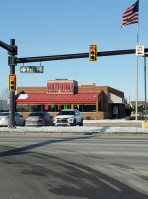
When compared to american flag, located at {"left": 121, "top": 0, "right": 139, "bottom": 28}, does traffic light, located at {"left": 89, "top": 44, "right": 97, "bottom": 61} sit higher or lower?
lower

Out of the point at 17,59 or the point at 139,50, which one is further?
the point at 17,59

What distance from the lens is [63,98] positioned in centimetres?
5178

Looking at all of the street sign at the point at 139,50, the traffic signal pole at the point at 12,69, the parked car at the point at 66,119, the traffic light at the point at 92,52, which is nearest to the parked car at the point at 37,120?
the parked car at the point at 66,119

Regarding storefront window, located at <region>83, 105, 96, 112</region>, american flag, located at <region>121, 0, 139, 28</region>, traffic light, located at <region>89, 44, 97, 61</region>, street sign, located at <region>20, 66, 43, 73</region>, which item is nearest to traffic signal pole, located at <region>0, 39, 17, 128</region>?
street sign, located at <region>20, 66, 43, 73</region>

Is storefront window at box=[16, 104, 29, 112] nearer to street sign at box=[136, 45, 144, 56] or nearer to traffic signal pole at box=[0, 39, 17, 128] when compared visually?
traffic signal pole at box=[0, 39, 17, 128]

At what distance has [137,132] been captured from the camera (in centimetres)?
2080

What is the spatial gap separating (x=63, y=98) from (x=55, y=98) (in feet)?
4.34

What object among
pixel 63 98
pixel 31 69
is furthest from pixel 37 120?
pixel 63 98

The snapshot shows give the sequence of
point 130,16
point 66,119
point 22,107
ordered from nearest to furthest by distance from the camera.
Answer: point 66,119 < point 130,16 < point 22,107

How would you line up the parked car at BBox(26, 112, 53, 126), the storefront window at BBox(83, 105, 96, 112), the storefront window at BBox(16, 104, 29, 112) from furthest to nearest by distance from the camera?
the storefront window at BBox(16, 104, 29, 112) → the storefront window at BBox(83, 105, 96, 112) → the parked car at BBox(26, 112, 53, 126)

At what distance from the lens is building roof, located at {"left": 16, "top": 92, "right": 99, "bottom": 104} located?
167 feet

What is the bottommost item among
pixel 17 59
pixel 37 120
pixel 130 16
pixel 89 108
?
pixel 37 120

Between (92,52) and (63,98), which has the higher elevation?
(92,52)

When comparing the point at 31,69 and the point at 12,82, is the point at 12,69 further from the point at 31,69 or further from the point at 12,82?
the point at 31,69
